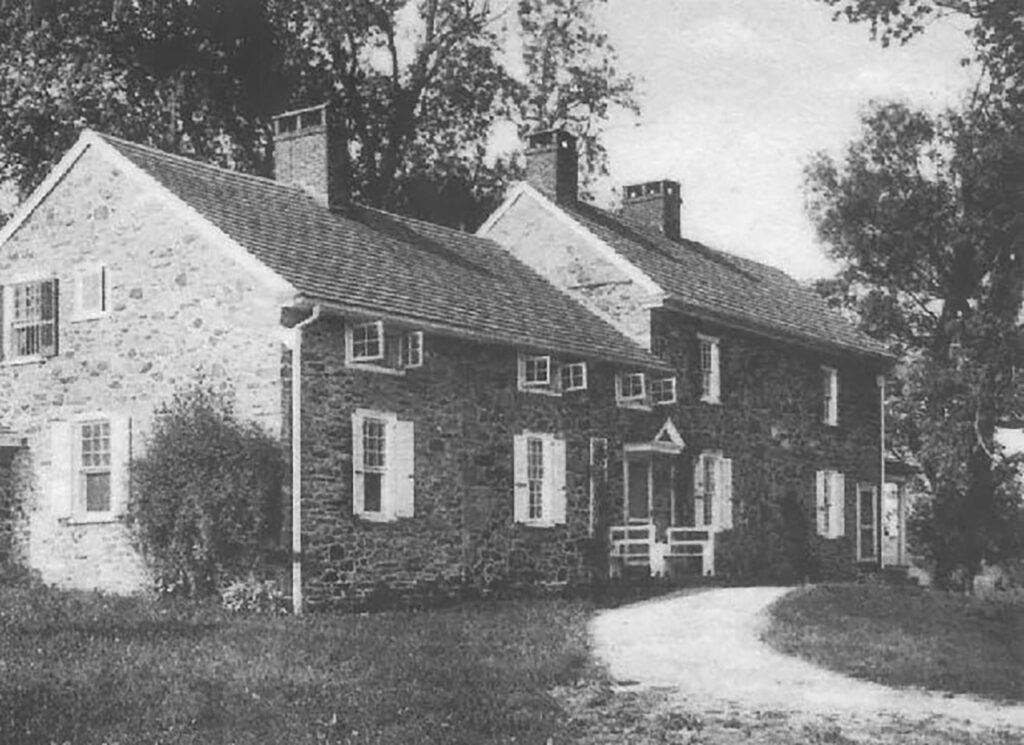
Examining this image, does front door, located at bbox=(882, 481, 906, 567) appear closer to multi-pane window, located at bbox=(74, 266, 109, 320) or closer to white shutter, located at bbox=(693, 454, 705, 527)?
white shutter, located at bbox=(693, 454, 705, 527)

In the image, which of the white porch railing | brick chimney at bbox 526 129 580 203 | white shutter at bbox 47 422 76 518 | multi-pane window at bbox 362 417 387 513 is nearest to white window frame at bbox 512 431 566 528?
the white porch railing

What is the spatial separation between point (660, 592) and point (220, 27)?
17688mm

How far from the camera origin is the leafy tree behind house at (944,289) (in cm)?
3616

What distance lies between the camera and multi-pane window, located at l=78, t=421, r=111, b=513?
2191 cm

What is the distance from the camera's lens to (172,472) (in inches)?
787

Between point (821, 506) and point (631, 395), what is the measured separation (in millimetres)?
7532

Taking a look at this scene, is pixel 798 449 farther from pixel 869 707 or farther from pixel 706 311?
pixel 869 707

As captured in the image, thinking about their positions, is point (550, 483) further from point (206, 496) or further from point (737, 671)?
point (737, 671)

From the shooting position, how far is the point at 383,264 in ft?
76.2

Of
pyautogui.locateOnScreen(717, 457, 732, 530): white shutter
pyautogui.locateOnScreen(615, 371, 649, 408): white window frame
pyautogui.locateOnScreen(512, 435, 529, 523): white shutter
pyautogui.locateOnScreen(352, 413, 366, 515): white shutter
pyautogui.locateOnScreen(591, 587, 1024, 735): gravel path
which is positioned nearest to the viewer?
pyautogui.locateOnScreen(591, 587, 1024, 735): gravel path

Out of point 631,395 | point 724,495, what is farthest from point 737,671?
point 724,495

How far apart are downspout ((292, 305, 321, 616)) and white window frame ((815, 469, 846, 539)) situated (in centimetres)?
1491

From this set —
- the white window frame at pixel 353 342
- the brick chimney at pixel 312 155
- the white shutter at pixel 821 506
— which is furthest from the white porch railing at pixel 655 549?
the brick chimney at pixel 312 155

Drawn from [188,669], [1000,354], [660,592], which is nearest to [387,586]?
[660,592]
